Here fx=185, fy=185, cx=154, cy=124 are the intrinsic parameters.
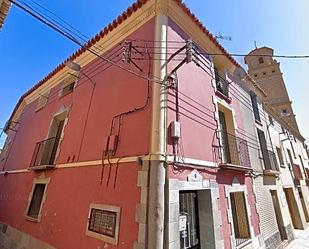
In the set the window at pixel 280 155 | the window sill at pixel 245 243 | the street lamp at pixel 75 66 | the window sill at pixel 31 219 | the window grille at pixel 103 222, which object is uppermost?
the street lamp at pixel 75 66

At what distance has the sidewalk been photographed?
25.3 feet

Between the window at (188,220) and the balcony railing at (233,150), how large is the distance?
91.8 inches

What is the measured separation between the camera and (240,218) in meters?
5.92

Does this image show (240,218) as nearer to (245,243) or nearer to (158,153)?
(245,243)

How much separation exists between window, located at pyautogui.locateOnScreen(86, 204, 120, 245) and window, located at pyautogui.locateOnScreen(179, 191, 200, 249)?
1392 mm

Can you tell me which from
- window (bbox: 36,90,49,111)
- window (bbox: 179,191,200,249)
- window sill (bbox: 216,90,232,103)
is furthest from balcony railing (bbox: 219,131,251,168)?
window (bbox: 36,90,49,111)

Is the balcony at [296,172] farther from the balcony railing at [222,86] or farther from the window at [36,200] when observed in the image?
the window at [36,200]

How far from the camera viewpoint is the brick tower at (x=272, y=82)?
20484mm

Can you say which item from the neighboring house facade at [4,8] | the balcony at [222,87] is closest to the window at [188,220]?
the balcony at [222,87]

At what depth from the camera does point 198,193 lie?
463 cm

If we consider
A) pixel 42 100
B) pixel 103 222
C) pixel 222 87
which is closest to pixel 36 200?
pixel 103 222

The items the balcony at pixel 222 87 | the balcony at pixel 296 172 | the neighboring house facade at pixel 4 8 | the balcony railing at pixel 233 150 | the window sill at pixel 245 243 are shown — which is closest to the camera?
the neighboring house facade at pixel 4 8

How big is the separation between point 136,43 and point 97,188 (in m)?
3.98

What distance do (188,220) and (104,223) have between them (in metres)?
1.90
